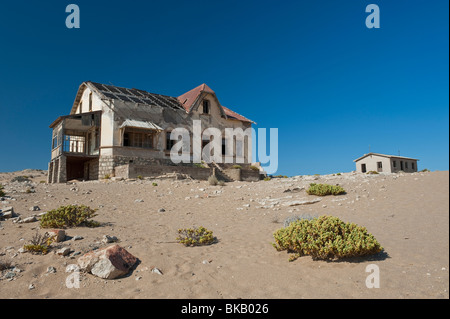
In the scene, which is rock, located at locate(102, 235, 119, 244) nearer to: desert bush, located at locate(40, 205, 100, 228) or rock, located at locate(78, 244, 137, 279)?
rock, located at locate(78, 244, 137, 279)

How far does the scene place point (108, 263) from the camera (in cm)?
571

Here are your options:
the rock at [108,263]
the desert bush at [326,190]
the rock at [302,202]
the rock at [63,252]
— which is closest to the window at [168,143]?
the desert bush at [326,190]

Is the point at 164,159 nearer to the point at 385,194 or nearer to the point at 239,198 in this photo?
the point at 239,198

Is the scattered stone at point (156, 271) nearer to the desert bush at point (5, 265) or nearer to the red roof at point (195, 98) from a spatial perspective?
the desert bush at point (5, 265)

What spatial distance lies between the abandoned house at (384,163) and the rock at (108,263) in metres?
33.7

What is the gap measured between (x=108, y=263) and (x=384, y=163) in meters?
34.7

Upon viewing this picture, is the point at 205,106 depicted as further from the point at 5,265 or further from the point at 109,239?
the point at 5,265

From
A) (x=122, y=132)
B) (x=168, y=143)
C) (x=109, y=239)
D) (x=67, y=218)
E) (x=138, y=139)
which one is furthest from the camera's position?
(x=168, y=143)

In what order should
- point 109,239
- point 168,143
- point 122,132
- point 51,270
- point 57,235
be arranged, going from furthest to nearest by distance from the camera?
1. point 168,143
2. point 122,132
3. point 109,239
4. point 57,235
5. point 51,270

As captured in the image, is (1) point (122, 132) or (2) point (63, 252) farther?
(1) point (122, 132)

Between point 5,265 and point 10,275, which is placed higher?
point 5,265

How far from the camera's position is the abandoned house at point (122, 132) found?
81.9ft

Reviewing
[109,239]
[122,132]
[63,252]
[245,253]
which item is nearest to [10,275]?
[63,252]
